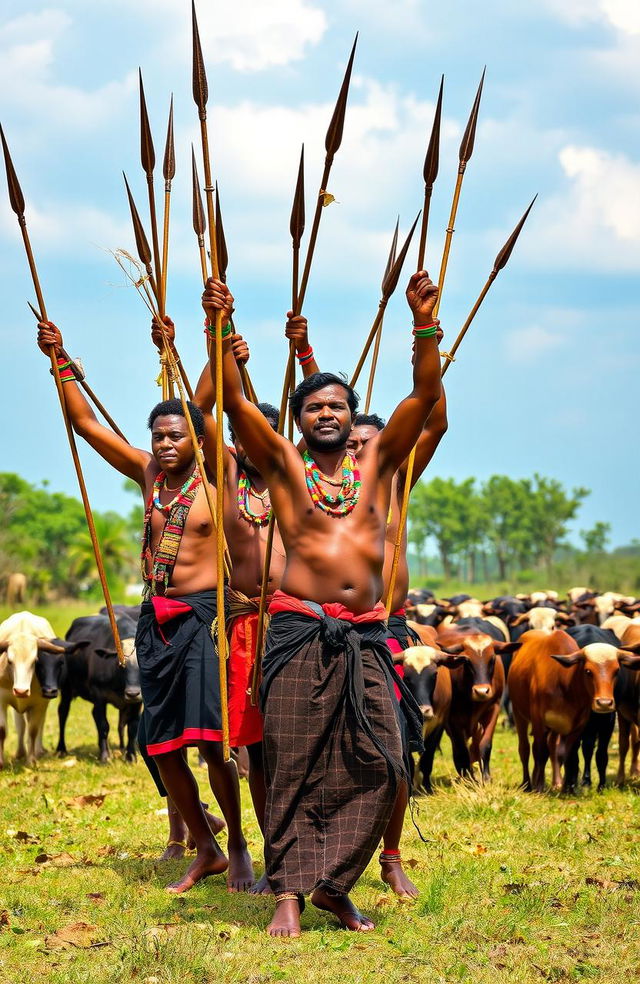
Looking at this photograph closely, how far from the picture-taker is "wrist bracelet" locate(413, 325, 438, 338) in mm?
5473

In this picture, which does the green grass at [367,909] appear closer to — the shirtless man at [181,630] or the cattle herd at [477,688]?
the shirtless man at [181,630]

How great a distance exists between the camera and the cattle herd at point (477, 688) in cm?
1048

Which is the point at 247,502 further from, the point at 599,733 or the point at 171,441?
the point at 599,733

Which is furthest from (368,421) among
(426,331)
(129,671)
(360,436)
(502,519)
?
(502,519)

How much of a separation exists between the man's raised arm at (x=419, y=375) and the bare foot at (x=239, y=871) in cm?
238

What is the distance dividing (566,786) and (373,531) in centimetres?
549

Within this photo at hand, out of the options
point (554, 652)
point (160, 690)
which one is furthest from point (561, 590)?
point (160, 690)

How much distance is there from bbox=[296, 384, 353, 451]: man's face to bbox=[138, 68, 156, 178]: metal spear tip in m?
1.69

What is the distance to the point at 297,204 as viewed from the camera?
592 centimetres

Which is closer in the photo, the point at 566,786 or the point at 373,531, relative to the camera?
the point at 373,531

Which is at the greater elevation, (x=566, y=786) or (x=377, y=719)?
(x=377, y=719)

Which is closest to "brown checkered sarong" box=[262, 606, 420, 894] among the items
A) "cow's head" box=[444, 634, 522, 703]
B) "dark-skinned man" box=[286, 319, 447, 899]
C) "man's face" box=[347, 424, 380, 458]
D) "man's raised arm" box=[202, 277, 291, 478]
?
"dark-skinned man" box=[286, 319, 447, 899]

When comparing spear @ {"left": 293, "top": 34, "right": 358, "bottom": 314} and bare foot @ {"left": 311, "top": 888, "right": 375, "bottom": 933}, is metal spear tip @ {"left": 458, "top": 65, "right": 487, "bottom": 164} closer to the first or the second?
spear @ {"left": 293, "top": 34, "right": 358, "bottom": 314}

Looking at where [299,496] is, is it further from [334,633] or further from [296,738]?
[296,738]
